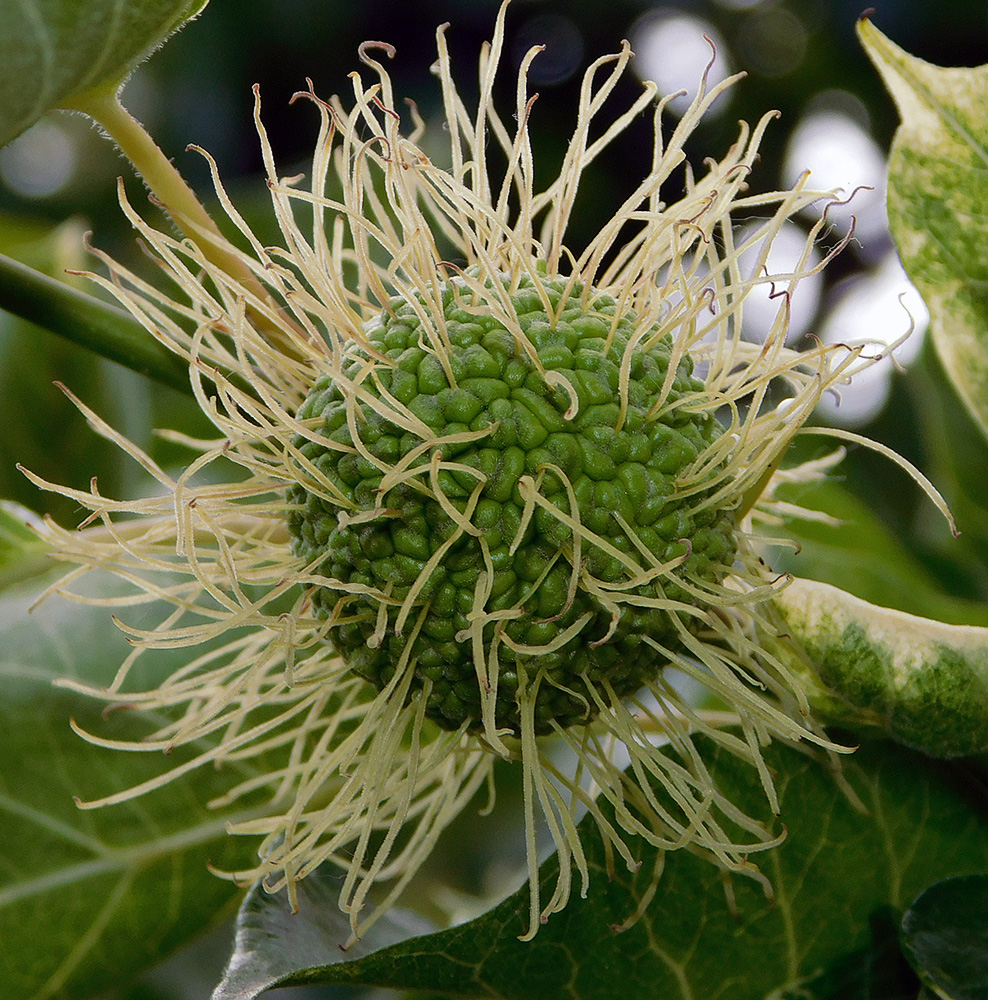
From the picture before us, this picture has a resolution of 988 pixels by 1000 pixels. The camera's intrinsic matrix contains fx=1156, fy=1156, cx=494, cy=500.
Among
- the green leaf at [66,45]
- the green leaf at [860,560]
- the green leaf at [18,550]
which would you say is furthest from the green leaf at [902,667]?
the green leaf at [18,550]

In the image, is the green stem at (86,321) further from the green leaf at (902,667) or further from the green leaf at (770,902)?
the green leaf at (902,667)

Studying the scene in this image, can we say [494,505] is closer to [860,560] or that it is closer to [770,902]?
[770,902]

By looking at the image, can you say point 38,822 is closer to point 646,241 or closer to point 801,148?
point 646,241

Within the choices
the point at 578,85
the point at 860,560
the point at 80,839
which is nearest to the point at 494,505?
the point at 80,839


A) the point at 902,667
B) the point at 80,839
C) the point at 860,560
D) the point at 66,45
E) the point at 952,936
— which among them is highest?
the point at 66,45

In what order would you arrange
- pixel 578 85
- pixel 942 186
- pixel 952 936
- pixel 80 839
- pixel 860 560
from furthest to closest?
pixel 578 85, pixel 860 560, pixel 80 839, pixel 942 186, pixel 952 936

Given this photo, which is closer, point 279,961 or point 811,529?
point 279,961

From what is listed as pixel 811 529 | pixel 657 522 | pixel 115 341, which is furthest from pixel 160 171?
pixel 811 529
